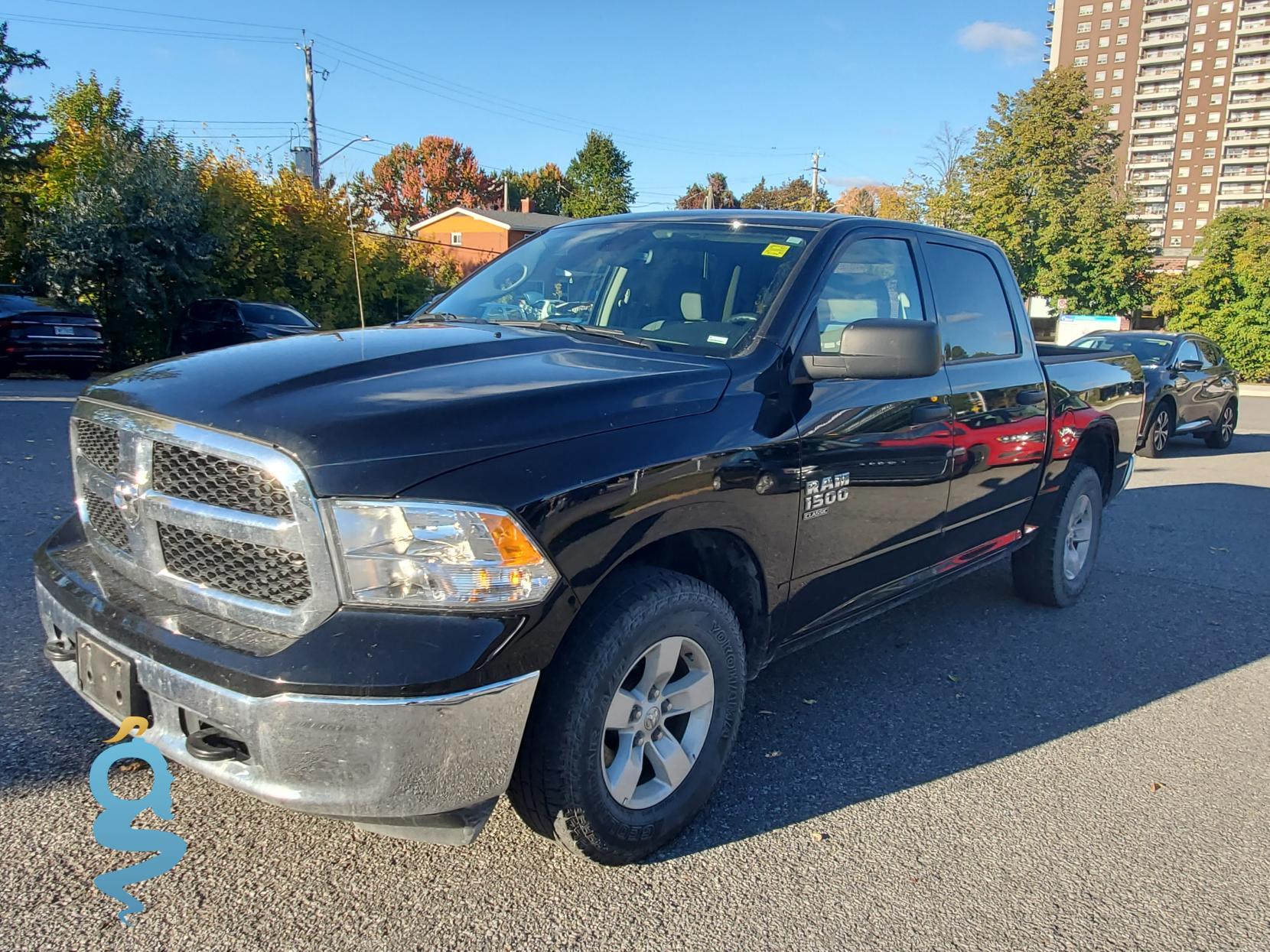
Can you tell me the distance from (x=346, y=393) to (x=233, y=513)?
396mm

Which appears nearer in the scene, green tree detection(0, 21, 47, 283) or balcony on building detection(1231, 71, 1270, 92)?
green tree detection(0, 21, 47, 283)

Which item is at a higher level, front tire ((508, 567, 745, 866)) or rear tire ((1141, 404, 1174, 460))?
front tire ((508, 567, 745, 866))

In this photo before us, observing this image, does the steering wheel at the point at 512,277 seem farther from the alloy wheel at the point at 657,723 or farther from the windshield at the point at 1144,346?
the windshield at the point at 1144,346

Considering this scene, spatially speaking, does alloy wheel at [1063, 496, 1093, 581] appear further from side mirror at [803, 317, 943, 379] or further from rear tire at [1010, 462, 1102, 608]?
side mirror at [803, 317, 943, 379]

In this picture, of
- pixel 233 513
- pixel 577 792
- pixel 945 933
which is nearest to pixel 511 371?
pixel 233 513

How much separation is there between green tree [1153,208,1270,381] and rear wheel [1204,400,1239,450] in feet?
60.4

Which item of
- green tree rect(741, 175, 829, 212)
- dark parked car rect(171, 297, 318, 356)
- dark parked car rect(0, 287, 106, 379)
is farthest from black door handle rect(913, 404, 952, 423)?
green tree rect(741, 175, 829, 212)

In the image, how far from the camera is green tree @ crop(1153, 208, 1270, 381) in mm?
28484

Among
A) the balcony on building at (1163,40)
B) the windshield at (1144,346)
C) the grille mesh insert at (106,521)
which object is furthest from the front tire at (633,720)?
the balcony on building at (1163,40)

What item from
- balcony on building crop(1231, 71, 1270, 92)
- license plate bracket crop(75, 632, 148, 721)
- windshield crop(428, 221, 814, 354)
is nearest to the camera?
license plate bracket crop(75, 632, 148, 721)

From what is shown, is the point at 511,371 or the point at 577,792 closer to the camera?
the point at 577,792

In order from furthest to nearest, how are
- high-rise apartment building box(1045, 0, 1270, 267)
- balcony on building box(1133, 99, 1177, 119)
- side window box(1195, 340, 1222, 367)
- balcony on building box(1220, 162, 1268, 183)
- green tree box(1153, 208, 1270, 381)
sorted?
1. balcony on building box(1133, 99, 1177, 119)
2. high-rise apartment building box(1045, 0, 1270, 267)
3. balcony on building box(1220, 162, 1268, 183)
4. green tree box(1153, 208, 1270, 381)
5. side window box(1195, 340, 1222, 367)

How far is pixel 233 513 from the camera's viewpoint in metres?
2.13

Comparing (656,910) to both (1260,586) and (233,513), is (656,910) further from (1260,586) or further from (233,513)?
(1260,586)
